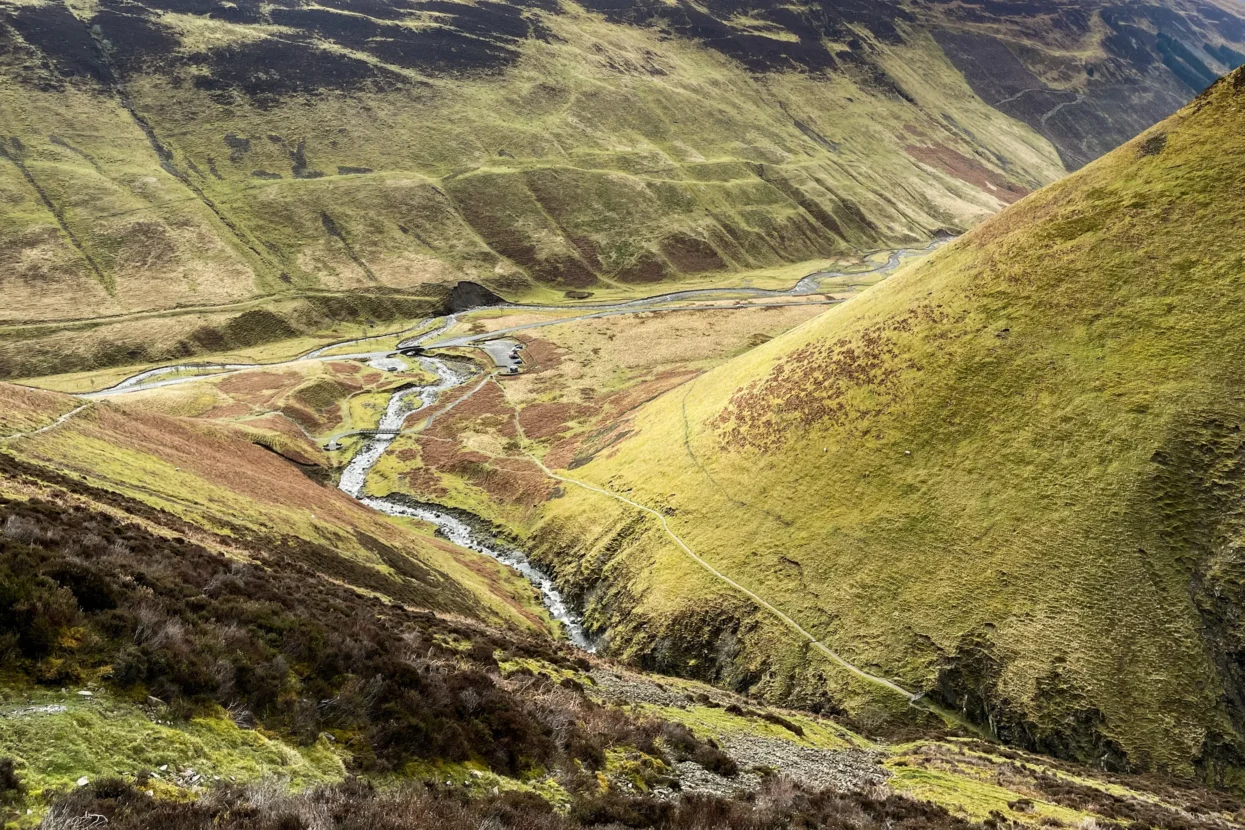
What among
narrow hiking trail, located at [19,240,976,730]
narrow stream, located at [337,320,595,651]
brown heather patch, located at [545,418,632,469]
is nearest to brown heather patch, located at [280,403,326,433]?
narrow stream, located at [337,320,595,651]

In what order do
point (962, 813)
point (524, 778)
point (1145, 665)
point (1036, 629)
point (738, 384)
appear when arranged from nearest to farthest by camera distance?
point (524, 778), point (962, 813), point (1145, 665), point (1036, 629), point (738, 384)

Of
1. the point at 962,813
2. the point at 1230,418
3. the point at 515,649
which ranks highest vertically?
the point at 1230,418

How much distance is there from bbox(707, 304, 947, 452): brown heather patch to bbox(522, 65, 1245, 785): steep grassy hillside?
0.28 meters

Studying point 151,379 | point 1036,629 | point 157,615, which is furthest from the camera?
point 151,379

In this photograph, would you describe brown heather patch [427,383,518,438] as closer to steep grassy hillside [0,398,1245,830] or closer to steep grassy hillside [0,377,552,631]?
steep grassy hillside [0,377,552,631]

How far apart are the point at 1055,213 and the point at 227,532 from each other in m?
73.7

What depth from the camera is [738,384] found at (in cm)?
7594

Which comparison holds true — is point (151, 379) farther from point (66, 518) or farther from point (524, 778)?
point (524, 778)

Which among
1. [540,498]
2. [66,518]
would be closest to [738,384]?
[540,498]

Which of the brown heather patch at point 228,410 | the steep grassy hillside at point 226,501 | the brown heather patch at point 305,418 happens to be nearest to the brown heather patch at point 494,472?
the steep grassy hillside at point 226,501

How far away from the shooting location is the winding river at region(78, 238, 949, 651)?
69.4 m

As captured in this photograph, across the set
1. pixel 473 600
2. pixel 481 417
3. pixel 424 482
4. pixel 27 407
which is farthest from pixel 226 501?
pixel 481 417

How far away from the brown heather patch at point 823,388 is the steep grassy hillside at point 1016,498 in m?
0.28

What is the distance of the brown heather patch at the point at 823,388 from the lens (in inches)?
2382
